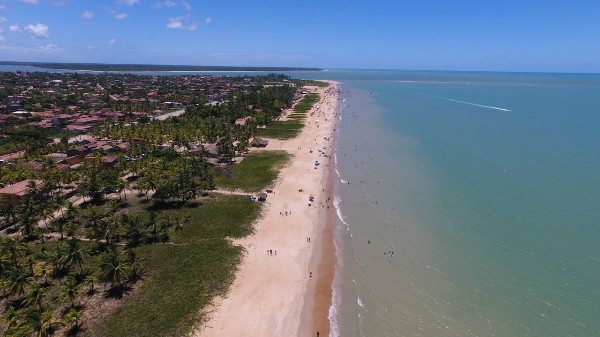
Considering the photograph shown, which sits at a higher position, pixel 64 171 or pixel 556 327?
pixel 64 171

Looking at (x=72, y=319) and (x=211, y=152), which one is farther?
(x=211, y=152)

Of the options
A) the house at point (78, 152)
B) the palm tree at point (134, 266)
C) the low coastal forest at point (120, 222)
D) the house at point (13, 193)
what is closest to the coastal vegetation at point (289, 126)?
the low coastal forest at point (120, 222)

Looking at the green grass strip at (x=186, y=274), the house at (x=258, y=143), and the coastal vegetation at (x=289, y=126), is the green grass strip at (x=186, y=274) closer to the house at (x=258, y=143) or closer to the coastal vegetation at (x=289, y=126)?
the house at (x=258, y=143)

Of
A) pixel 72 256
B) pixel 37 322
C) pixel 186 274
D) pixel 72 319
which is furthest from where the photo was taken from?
pixel 186 274

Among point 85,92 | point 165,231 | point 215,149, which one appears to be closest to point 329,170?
point 215,149

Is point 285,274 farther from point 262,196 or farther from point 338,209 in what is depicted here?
point 262,196

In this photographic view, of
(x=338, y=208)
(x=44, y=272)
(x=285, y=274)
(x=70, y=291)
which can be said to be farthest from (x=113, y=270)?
(x=338, y=208)

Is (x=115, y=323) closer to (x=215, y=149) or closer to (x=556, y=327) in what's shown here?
(x=556, y=327)

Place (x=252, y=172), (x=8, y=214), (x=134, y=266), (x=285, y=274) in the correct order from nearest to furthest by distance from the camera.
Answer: (x=134, y=266) < (x=285, y=274) < (x=8, y=214) < (x=252, y=172)

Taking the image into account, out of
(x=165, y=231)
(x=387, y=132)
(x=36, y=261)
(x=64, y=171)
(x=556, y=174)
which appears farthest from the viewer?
(x=387, y=132)
